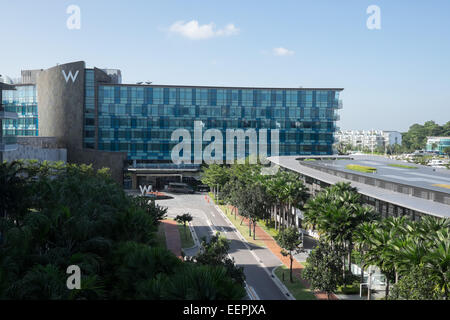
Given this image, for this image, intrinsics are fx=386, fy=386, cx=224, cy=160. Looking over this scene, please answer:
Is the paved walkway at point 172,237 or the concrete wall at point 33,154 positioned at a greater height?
the concrete wall at point 33,154

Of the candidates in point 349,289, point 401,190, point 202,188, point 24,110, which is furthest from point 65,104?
point 349,289

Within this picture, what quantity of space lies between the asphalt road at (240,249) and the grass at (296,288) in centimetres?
90

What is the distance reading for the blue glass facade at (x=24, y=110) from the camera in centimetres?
10606

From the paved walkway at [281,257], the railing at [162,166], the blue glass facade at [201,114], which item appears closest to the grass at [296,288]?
the paved walkway at [281,257]

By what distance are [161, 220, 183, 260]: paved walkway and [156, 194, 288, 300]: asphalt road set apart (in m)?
3.08

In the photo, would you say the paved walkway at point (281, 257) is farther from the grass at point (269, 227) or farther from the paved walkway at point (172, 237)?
the paved walkway at point (172, 237)

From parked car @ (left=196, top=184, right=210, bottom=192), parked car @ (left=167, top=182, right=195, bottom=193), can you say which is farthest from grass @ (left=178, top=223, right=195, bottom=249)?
parked car @ (left=196, top=184, right=210, bottom=192)

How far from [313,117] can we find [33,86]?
77.1m

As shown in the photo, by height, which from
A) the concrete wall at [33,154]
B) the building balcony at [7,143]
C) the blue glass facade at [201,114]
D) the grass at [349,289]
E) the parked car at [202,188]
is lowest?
the grass at [349,289]

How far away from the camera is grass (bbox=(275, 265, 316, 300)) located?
1310 inches

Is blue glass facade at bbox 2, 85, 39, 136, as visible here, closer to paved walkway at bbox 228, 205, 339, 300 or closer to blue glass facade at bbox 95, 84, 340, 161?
blue glass facade at bbox 95, 84, 340, 161

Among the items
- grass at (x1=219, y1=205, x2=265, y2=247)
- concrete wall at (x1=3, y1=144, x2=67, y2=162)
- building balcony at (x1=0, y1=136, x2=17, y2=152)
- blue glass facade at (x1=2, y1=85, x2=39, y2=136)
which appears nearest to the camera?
building balcony at (x1=0, y1=136, x2=17, y2=152)

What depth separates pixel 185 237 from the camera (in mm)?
53219
